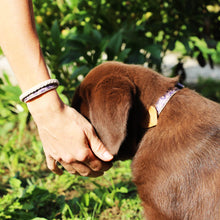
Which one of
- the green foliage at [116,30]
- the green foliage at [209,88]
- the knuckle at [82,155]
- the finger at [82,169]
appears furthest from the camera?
the green foliage at [209,88]

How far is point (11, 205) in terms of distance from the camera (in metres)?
2.49

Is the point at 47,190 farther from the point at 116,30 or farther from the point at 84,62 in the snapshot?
the point at 116,30

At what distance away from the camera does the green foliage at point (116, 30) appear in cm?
296

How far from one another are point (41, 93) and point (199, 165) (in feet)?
3.35

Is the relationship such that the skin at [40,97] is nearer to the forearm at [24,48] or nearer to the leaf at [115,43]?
the forearm at [24,48]

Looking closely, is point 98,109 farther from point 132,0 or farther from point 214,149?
point 132,0

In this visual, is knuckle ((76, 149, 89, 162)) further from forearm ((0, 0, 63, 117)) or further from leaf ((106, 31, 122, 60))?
leaf ((106, 31, 122, 60))

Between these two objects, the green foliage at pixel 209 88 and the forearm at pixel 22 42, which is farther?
the green foliage at pixel 209 88

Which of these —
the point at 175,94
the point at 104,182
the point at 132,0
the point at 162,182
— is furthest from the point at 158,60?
the point at 162,182

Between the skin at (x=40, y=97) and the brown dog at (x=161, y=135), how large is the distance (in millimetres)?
152

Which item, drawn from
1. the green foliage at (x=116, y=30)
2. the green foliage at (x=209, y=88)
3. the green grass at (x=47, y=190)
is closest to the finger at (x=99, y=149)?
the green grass at (x=47, y=190)

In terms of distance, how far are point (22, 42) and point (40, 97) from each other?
0.33 m

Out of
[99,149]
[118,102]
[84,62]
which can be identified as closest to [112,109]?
[118,102]

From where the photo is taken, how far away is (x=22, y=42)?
1.76 m
